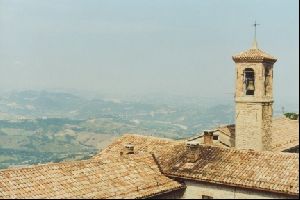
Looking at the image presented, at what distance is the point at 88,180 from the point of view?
23.5 m

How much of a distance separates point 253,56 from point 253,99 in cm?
289

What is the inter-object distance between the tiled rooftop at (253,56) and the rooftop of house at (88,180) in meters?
11.0

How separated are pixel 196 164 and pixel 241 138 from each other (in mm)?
8251

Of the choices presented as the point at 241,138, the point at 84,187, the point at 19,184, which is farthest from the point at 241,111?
the point at 19,184

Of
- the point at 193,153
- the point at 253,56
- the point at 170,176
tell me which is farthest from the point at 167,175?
the point at 253,56

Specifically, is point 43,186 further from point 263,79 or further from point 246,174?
point 263,79

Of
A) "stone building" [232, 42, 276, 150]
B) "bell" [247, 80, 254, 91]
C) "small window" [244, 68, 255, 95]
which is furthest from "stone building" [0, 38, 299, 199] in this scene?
"bell" [247, 80, 254, 91]

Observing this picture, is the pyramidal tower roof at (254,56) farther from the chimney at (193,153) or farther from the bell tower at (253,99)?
the chimney at (193,153)

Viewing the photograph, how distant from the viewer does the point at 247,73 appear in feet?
111

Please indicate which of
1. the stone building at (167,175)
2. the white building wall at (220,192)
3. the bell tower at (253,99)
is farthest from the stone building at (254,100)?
the white building wall at (220,192)

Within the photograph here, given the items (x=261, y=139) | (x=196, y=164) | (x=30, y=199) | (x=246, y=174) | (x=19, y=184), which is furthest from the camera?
(x=261, y=139)

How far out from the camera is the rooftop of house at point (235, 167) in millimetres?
22903

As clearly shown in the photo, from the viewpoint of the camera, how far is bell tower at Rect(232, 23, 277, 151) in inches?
1291

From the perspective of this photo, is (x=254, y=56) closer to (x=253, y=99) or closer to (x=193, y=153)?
(x=253, y=99)
